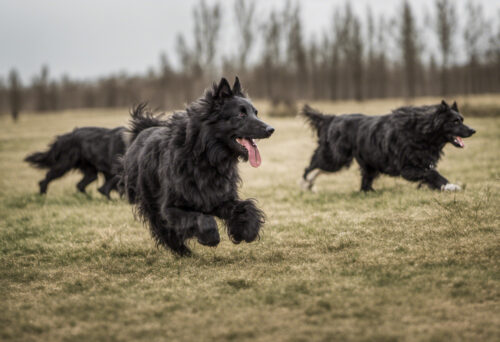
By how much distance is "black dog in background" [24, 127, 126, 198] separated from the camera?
35.0 ft

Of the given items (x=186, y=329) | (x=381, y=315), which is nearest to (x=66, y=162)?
(x=186, y=329)

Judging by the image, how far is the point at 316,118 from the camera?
10.8 metres

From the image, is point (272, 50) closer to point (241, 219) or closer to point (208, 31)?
point (208, 31)

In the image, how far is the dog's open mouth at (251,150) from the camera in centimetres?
529

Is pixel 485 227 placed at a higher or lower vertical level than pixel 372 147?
lower

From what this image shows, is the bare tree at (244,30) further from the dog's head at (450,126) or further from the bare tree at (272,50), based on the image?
the dog's head at (450,126)

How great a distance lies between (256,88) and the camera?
246 feet

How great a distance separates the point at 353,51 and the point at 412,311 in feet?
175

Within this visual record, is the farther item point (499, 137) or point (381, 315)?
point (499, 137)

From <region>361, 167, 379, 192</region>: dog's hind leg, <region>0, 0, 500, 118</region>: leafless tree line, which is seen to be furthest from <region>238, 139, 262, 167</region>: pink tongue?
<region>0, 0, 500, 118</region>: leafless tree line

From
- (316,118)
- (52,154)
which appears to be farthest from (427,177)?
(52,154)

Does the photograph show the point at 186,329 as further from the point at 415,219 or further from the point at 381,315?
the point at 415,219

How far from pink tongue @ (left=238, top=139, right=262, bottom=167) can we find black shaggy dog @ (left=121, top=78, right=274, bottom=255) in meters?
0.01

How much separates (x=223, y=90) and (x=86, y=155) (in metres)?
6.61
